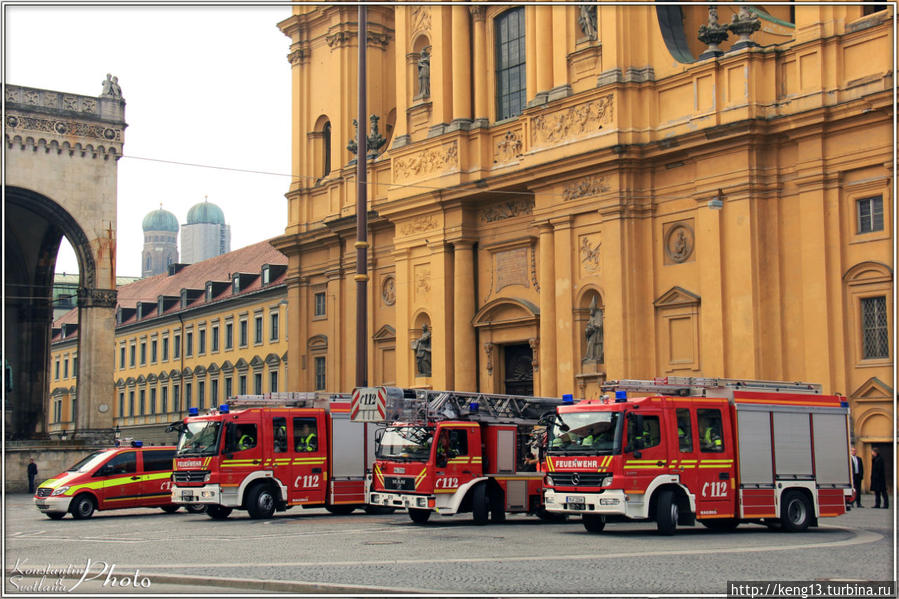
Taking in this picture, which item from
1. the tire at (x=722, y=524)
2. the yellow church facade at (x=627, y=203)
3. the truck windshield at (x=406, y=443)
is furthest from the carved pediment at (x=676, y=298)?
the truck windshield at (x=406, y=443)

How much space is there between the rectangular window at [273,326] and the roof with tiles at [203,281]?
1.83 meters

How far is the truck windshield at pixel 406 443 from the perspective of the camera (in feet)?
74.7

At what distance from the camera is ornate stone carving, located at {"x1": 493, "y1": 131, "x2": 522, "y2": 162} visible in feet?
121

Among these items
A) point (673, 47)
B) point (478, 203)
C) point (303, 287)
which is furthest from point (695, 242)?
point (303, 287)

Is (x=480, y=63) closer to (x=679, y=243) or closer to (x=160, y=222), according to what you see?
(x=679, y=243)

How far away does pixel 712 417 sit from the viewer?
2016 cm

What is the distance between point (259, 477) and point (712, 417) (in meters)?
10.1

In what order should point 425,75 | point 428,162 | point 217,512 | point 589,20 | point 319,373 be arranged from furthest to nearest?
point 319,373 → point 425,75 → point 428,162 → point 589,20 → point 217,512

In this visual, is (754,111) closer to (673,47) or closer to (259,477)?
(673,47)

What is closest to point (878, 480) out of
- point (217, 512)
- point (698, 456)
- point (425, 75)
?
point (698, 456)

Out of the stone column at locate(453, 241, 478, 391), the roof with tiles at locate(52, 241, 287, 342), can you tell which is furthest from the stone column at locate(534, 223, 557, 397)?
the roof with tiles at locate(52, 241, 287, 342)

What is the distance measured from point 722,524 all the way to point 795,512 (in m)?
1.35

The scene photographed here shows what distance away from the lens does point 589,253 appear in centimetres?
3400

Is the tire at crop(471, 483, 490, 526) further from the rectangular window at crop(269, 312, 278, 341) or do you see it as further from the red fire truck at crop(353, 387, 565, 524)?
the rectangular window at crop(269, 312, 278, 341)
